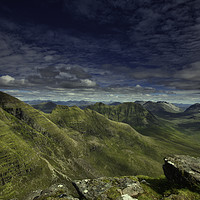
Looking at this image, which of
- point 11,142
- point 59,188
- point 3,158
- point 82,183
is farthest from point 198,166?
point 11,142

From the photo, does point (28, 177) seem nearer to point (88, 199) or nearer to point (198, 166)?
point (88, 199)

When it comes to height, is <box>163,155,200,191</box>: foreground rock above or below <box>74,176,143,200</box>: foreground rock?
above

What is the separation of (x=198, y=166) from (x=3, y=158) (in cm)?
20685

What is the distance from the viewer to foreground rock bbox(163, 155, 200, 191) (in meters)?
19.6

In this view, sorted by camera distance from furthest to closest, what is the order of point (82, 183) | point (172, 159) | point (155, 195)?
point (172, 159)
point (82, 183)
point (155, 195)

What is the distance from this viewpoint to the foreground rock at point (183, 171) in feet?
64.4

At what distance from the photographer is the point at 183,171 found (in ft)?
70.7

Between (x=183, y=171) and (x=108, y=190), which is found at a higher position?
(x=183, y=171)

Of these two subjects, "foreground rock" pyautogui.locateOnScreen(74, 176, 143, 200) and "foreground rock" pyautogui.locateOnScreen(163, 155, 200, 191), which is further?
"foreground rock" pyautogui.locateOnScreen(163, 155, 200, 191)

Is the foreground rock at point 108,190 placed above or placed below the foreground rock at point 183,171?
below

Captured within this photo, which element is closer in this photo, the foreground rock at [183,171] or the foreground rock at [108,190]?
the foreground rock at [108,190]

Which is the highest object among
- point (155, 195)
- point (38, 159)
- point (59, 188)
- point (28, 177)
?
point (155, 195)

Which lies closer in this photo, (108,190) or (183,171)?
(108,190)

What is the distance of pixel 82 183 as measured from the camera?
80.0ft
